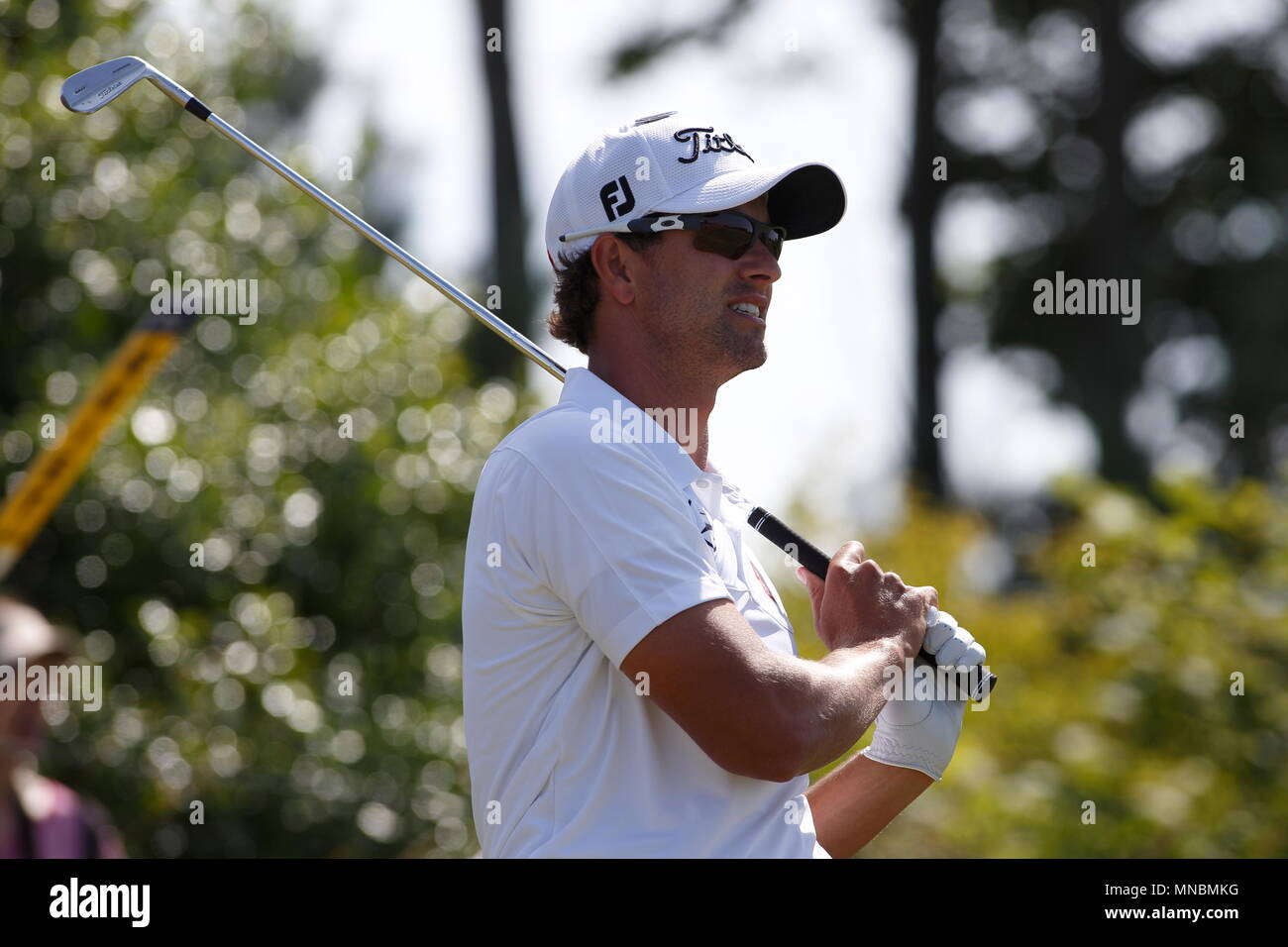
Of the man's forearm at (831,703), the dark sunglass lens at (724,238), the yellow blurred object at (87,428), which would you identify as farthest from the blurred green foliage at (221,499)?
the man's forearm at (831,703)

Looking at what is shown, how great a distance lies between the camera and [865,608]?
9.73 ft

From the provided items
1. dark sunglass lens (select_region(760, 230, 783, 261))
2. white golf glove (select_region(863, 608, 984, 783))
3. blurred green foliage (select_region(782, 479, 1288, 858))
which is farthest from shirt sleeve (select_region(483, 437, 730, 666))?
blurred green foliage (select_region(782, 479, 1288, 858))

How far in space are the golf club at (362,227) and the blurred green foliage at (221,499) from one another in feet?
11.5

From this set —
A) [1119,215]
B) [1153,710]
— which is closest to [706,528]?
[1153,710]

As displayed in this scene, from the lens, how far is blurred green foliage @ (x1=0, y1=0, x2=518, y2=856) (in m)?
7.39

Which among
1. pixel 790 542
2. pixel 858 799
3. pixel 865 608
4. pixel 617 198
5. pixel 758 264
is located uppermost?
pixel 617 198

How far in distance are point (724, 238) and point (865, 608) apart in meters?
0.76

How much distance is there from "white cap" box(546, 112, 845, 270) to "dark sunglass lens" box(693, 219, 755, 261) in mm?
46

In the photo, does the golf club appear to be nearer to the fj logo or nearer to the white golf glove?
the white golf glove

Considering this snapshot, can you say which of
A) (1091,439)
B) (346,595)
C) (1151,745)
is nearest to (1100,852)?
(1151,745)

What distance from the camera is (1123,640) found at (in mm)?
6395

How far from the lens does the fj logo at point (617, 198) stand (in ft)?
10.3

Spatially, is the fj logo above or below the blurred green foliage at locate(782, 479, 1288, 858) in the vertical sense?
above

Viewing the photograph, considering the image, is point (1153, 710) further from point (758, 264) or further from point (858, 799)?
point (758, 264)
